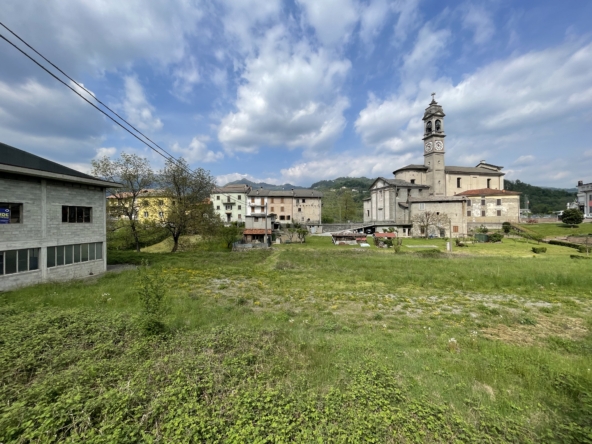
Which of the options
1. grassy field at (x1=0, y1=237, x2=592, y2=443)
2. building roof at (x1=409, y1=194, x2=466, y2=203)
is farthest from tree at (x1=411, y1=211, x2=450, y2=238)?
grassy field at (x1=0, y1=237, x2=592, y2=443)

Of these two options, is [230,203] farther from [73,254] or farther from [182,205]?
[73,254]

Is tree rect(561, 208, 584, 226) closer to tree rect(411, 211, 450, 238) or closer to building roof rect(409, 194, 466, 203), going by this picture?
building roof rect(409, 194, 466, 203)

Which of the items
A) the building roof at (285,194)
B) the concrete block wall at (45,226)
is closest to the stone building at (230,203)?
the building roof at (285,194)

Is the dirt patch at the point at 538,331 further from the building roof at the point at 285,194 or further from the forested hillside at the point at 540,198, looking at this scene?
the forested hillside at the point at 540,198

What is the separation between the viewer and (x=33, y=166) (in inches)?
563

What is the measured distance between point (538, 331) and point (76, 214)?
82.1ft

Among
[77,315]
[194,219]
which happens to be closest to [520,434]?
[77,315]

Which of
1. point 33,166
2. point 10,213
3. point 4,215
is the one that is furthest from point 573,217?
point 4,215

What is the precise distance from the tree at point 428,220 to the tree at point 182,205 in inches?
1435

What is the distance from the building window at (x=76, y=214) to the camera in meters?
16.0

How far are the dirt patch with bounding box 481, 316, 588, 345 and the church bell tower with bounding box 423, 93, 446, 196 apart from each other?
5004 cm

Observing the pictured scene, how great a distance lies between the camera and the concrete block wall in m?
13.3

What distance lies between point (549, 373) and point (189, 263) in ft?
72.2

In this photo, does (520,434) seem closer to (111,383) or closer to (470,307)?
(111,383)
